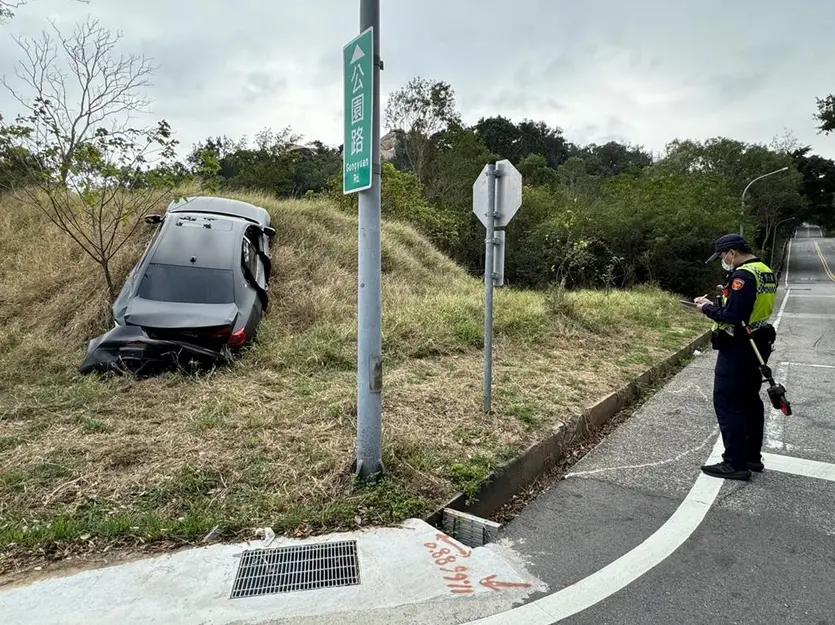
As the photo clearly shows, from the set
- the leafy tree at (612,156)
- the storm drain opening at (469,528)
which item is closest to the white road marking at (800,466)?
the storm drain opening at (469,528)

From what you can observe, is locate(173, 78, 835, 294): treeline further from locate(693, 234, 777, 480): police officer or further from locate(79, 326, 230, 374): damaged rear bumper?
locate(693, 234, 777, 480): police officer

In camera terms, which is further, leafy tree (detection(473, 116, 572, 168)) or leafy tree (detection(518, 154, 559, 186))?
leafy tree (detection(473, 116, 572, 168))

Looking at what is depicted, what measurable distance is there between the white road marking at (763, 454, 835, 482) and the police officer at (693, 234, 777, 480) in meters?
0.24

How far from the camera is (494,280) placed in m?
4.72

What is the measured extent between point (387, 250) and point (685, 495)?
10.2m

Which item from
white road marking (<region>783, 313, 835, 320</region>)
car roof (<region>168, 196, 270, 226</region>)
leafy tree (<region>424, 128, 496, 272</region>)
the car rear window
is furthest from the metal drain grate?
leafy tree (<region>424, 128, 496, 272</region>)

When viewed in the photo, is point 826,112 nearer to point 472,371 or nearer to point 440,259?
point 440,259

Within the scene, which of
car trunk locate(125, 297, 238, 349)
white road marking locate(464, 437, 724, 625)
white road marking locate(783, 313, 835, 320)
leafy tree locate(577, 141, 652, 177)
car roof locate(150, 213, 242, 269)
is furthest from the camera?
leafy tree locate(577, 141, 652, 177)

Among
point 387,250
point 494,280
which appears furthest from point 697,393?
point 387,250

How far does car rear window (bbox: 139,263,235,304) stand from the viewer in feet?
22.0

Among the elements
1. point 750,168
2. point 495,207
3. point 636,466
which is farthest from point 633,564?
point 750,168

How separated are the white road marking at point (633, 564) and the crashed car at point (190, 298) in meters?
4.53

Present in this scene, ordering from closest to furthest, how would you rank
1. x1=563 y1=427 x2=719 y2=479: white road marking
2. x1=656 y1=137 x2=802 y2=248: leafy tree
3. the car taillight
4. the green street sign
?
the green street sign < x1=563 y1=427 x2=719 y2=479: white road marking < the car taillight < x1=656 y1=137 x2=802 y2=248: leafy tree

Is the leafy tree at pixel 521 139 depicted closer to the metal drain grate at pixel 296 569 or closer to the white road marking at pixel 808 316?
the white road marking at pixel 808 316
